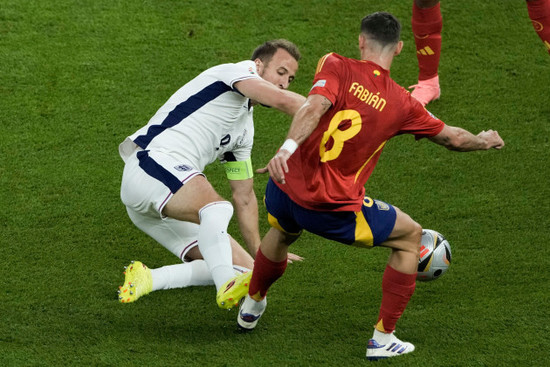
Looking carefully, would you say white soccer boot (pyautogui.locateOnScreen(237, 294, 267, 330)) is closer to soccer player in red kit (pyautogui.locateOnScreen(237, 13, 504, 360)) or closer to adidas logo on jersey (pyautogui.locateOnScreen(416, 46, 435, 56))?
soccer player in red kit (pyautogui.locateOnScreen(237, 13, 504, 360))

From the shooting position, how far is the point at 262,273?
181 inches

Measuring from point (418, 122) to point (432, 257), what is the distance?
35.4 inches

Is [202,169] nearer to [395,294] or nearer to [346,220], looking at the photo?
[346,220]

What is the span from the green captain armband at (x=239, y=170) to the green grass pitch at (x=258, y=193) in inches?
26.8

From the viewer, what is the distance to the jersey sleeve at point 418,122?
433 cm

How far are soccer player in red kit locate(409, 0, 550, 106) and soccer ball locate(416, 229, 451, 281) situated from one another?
234 cm

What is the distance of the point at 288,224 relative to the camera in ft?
14.6

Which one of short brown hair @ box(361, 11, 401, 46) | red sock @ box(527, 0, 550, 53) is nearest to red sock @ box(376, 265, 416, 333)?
short brown hair @ box(361, 11, 401, 46)

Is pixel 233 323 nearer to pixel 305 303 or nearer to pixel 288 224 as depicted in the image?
pixel 305 303

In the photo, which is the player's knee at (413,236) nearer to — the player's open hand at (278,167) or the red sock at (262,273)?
the red sock at (262,273)

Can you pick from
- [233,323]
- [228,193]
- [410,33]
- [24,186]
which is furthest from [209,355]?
[410,33]

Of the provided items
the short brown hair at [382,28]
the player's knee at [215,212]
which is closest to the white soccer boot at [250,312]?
the player's knee at [215,212]

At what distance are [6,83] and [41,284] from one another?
296 cm

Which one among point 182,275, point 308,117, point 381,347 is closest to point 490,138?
point 308,117
